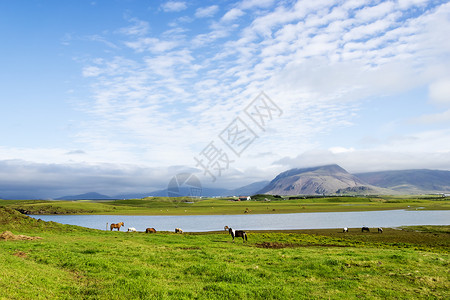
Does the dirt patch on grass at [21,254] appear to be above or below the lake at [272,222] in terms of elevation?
above

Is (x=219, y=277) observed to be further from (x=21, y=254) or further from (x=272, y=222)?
(x=272, y=222)

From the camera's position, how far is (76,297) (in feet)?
41.0

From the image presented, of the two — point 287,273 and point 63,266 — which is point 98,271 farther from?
point 287,273

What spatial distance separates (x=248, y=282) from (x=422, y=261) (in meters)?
14.4

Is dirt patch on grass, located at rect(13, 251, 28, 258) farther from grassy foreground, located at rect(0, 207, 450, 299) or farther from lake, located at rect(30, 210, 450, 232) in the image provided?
lake, located at rect(30, 210, 450, 232)

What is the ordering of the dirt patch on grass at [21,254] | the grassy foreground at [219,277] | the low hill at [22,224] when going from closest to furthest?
the grassy foreground at [219,277], the dirt patch on grass at [21,254], the low hill at [22,224]

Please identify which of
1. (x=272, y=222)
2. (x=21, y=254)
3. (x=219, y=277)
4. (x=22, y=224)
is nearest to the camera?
(x=219, y=277)

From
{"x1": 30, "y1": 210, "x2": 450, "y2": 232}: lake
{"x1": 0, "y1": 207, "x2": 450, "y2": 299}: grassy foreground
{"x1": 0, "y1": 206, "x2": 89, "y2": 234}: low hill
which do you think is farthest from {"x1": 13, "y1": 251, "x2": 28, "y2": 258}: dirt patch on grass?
{"x1": 30, "y1": 210, "x2": 450, "y2": 232}: lake

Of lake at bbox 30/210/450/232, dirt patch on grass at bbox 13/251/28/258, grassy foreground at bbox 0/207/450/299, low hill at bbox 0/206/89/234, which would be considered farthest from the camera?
lake at bbox 30/210/450/232

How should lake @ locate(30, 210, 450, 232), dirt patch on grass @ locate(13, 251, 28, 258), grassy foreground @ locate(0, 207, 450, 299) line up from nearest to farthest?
grassy foreground @ locate(0, 207, 450, 299) → dirt patch on grass @ locate(13, 251, 28, 258) → lake @ locate(30, 210, 450, 232)

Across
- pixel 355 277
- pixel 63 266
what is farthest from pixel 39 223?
pixel 355 277

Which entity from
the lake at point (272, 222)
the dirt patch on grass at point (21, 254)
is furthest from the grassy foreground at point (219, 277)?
the lake at point (272, 222)

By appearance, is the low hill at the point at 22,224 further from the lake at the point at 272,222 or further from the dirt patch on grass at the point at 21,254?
the lake at the point at 272,222

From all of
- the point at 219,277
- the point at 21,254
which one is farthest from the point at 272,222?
the point at 21,254
